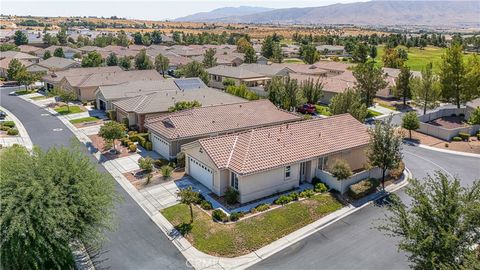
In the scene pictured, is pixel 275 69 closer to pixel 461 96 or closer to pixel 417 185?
pixel 461 96

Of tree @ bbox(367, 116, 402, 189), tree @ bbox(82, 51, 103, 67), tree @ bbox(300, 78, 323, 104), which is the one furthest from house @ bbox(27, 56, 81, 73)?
tree @ bbox(367, 116, 402, 189)

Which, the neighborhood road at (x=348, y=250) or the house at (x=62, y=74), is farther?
the house at (x=62, y=74)

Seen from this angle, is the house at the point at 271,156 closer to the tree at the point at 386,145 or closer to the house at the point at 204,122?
the tree at the point at 386,145

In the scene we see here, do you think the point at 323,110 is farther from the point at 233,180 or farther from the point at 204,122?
the point at 233,180

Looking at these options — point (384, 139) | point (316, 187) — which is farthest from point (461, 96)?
point (316, 187)

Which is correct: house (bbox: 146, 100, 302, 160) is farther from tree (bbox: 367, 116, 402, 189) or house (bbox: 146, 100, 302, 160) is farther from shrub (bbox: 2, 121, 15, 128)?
shrub (bbox: 2, 121, 15, 128)

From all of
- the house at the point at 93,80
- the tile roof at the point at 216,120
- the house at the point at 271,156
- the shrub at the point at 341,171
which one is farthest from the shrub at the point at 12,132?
the shrub at the point at 341,171
